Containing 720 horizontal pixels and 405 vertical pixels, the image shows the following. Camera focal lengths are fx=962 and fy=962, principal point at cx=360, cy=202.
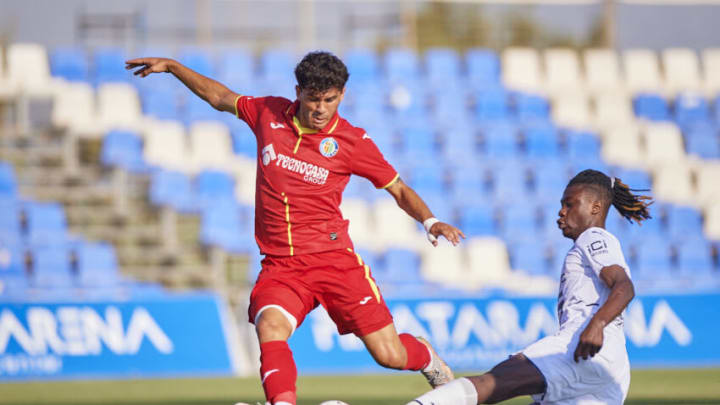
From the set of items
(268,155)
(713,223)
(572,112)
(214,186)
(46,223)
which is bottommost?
(713,223)

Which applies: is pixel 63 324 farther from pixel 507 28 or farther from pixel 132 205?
pixel 507 28

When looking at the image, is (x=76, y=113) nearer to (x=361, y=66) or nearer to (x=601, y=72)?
(x=361, y=66)

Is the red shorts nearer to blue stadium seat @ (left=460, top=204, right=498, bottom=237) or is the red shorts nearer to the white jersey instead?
the white jersey

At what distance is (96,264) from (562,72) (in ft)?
40.3

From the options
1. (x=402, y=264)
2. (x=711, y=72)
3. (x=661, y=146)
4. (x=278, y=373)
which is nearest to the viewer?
(x=278, y=373)

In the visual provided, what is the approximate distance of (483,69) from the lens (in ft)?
74.9

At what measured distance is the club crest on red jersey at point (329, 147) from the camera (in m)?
6.82

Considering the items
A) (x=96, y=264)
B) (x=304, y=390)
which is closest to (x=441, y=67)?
(x=96, y=264)

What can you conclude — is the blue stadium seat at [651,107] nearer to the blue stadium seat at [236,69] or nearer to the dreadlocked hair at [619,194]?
the blue stadium seat at [236,69]

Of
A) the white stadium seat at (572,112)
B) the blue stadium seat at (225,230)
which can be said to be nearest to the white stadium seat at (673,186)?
the white stadium seat at (572,112)

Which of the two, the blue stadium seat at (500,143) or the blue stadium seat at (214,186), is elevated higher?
the blue stadium seat at (500,143)

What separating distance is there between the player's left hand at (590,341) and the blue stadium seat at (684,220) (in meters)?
15.0

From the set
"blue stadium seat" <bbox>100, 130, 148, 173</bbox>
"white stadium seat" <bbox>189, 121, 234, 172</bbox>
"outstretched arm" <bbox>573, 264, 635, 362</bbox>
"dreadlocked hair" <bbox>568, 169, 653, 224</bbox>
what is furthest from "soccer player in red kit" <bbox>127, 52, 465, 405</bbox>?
"white stadium seat" <bbox>189, 121, 234, 172</bbox>

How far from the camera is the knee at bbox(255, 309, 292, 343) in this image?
6.31 metres
